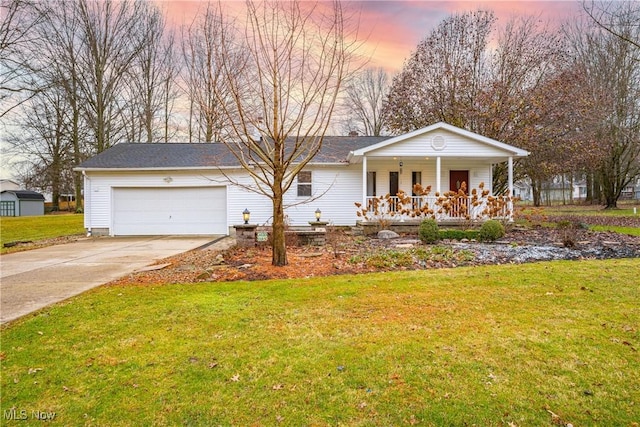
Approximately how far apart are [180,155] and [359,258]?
1091 centimetres

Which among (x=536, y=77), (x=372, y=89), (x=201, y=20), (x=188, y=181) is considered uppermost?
(x=372, y=89)

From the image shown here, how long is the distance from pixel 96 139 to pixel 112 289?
20967mm

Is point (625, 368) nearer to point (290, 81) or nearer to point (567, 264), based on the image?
point (567, 264)

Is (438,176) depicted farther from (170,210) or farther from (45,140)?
(45,140)

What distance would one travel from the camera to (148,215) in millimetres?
14164

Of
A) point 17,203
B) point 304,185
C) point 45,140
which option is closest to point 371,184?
point 304,185

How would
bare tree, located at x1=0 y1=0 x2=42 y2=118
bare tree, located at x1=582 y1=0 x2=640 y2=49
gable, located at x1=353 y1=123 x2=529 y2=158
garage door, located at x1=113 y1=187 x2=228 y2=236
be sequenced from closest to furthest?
1. bare tree, located at x1=582 y1=0 x2=640 y2=49
2. bare tree, located at x1=0 y1=0 x2=42 y2=118
3. gable, located at x1=353 y1=123 x2=529 y2=158
4. garage door, located at x1=113 y1=187 x2=228 y2=236

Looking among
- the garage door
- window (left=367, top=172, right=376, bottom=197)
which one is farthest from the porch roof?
the garage door

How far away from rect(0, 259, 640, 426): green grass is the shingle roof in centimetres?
966

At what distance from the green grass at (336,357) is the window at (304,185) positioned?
9.78 m

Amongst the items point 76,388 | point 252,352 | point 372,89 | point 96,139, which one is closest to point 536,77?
point 372,89

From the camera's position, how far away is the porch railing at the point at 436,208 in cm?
1257

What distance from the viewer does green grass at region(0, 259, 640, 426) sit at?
7.75 ft

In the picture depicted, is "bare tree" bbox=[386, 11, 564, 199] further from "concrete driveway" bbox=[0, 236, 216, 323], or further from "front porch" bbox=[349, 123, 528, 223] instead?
"concrete driveway" bbox=[0, 236, 216, 323]
